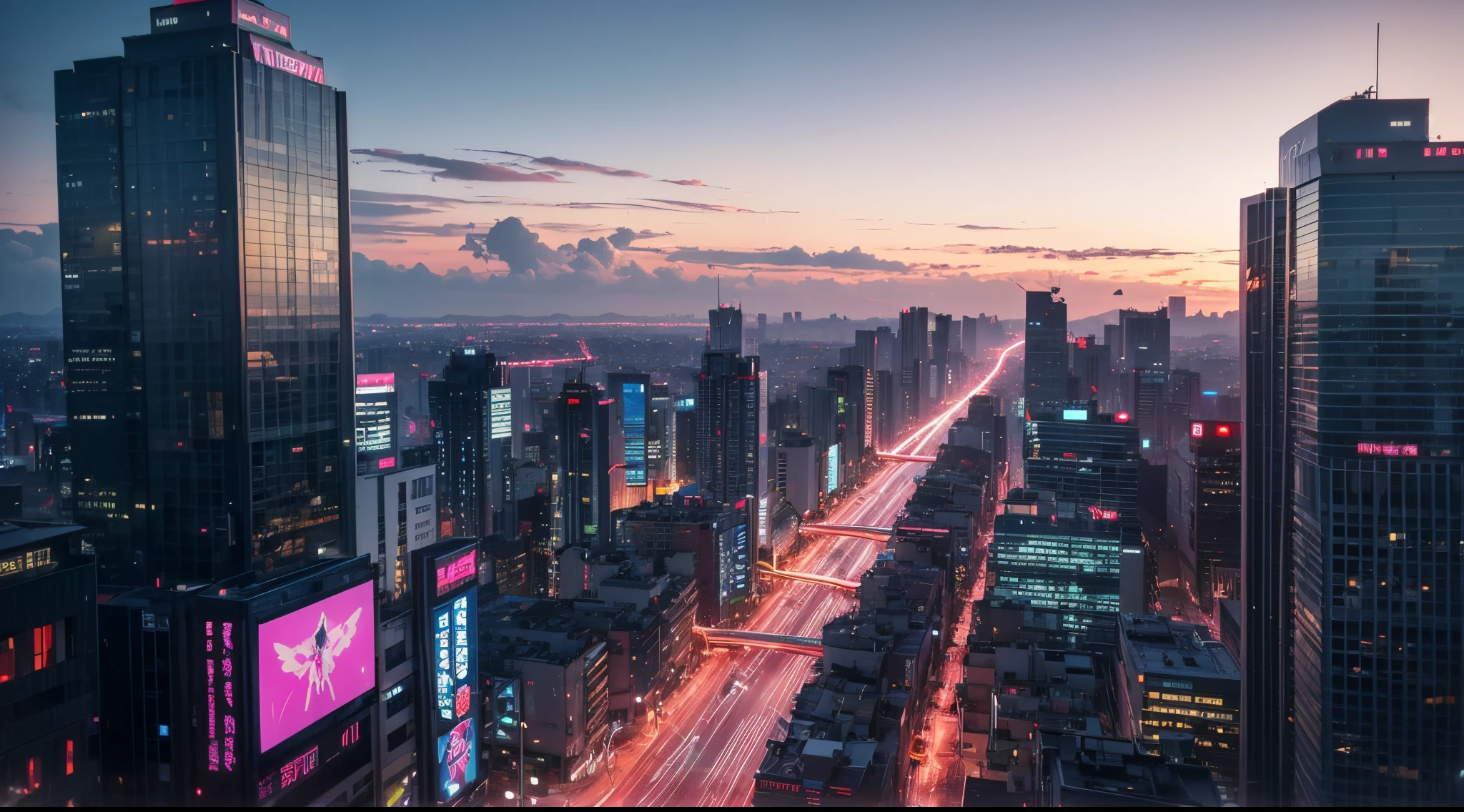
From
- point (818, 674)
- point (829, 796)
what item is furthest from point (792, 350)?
point (829, 796)

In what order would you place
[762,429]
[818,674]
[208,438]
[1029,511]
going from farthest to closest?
[762,429], [1029,511], [818,674], [208,438]

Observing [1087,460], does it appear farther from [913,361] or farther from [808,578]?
[913,361]

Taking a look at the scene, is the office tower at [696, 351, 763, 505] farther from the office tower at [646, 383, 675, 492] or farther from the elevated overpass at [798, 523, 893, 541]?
the office tower at [646, 383, 675, 492]

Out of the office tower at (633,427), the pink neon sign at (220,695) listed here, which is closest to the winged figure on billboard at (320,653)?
the pink neon sign at (220,695)

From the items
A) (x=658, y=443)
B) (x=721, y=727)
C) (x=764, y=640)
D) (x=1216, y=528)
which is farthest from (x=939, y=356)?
(x=721, y=727)

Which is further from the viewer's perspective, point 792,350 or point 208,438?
point 792,350

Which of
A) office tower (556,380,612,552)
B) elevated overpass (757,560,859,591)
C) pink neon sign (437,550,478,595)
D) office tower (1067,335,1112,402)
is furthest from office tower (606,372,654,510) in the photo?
office tower (1067,335,1112,402)

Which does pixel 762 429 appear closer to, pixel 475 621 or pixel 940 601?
pixel 940 601
